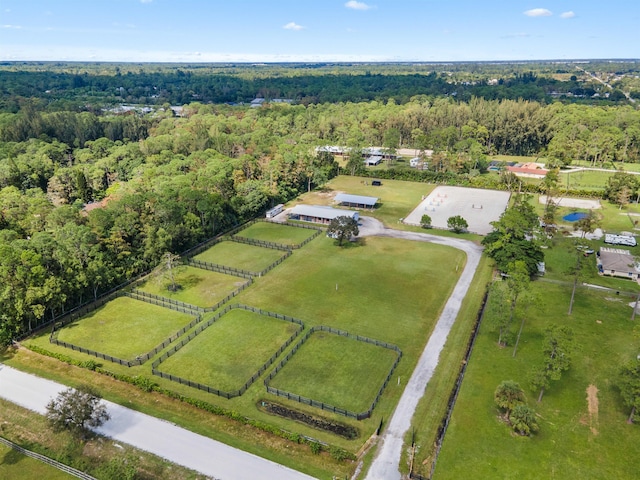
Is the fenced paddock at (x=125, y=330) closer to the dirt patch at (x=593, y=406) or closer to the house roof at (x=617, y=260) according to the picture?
the dirt patch at (x=593, y=406)

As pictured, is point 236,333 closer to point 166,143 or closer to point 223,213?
point 223,213

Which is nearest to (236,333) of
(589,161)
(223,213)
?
(223,213)

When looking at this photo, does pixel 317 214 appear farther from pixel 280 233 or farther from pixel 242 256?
pixel 242 256

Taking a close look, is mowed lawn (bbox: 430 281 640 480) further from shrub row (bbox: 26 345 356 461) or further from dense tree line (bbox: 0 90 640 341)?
dense tree line (bbox: 0 90 640 341)

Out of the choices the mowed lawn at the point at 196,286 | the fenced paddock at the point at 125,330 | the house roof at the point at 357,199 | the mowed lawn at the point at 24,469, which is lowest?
the mowed lawn at the point at 24,469

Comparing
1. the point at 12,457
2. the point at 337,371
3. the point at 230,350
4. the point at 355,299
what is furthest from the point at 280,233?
the point at 12,457

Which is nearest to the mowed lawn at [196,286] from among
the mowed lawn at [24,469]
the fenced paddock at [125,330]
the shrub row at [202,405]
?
the fenced paddock at [125,330]
